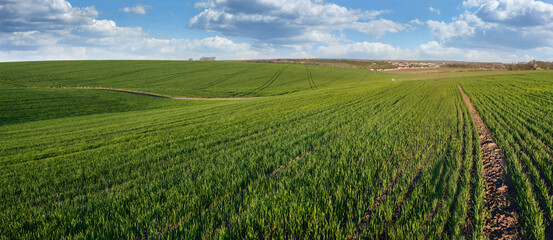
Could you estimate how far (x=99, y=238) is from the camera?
4.19 meters

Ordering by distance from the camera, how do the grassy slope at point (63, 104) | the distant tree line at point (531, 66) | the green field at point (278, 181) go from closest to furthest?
the green field at point (278, 181)
the grassy slope at point (63, 104)
the distant tree line at point (531, 66)

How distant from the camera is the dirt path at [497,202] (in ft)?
14.1

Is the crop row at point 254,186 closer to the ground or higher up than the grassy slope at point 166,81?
closer to the ground

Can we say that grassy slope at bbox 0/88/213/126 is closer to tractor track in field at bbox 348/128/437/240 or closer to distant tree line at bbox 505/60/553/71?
tractor track in field at bbox 348/128/437/240

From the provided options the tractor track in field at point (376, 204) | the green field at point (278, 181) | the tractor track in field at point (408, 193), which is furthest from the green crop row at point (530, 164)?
the tractor track in field at point (376, 204)

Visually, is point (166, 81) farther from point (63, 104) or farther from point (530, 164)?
point (530, 164)

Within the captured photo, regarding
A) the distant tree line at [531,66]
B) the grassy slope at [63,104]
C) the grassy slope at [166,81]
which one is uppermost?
the distant tree line at [531,66]

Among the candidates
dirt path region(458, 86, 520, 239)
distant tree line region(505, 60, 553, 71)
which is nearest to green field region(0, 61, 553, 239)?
dirt path region(458, 86, 520, 239)

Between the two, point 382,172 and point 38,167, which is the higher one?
point 382,172

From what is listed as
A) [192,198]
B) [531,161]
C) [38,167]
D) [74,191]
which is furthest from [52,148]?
[531,161]

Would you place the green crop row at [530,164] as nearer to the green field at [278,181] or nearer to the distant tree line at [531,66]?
the green field at [278,181]

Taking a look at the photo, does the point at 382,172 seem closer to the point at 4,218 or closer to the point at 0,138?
the point at 4,218

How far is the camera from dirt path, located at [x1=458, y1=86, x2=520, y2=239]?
169 inches

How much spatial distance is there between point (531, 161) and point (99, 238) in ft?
35.2
